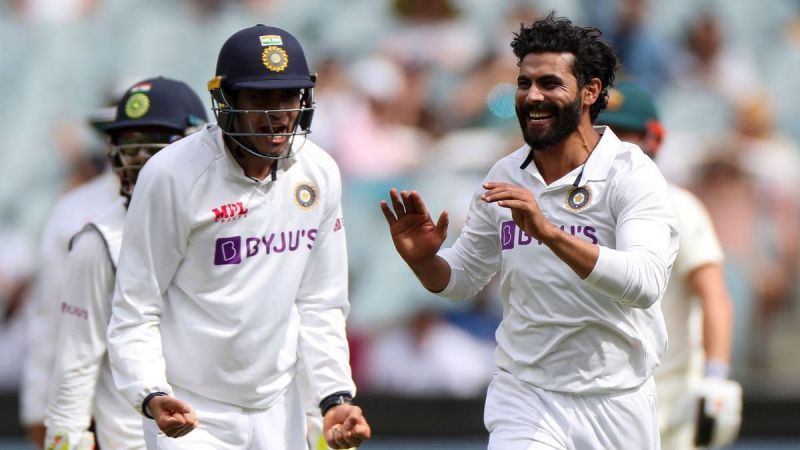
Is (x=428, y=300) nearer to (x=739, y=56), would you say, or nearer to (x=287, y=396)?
(x=739, y=56)

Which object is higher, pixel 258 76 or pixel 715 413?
pixel 258 76

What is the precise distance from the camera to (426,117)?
8.67 metres

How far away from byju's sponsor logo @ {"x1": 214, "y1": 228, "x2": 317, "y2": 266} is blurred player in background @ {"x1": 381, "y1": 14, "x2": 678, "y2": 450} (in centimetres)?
25

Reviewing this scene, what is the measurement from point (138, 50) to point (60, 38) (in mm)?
497

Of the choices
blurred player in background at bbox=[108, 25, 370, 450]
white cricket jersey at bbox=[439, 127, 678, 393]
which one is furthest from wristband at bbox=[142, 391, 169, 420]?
white cricket jersey at bbox=[439, 127, 678, 393]

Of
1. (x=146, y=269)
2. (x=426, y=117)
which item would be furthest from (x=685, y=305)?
(x=426, y=117)

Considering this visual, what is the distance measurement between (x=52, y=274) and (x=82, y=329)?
2.10ft

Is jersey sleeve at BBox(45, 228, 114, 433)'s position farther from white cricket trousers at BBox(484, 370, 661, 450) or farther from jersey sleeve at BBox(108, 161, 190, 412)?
white cricket trousers at BBox(484, 370, 661, 450)

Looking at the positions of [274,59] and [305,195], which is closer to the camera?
[274,59]

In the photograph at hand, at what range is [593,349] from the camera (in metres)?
3.85

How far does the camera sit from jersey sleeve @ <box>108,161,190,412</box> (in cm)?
375

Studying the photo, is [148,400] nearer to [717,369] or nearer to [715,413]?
[715,413]

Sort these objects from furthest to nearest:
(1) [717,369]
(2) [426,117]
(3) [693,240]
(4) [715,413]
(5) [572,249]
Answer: (2) [426,117]
(3) [693,240]
(1) [717,369]
(4) [715,413]
(5) [572,249]

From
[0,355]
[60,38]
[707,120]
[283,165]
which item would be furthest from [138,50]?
[283,165]
